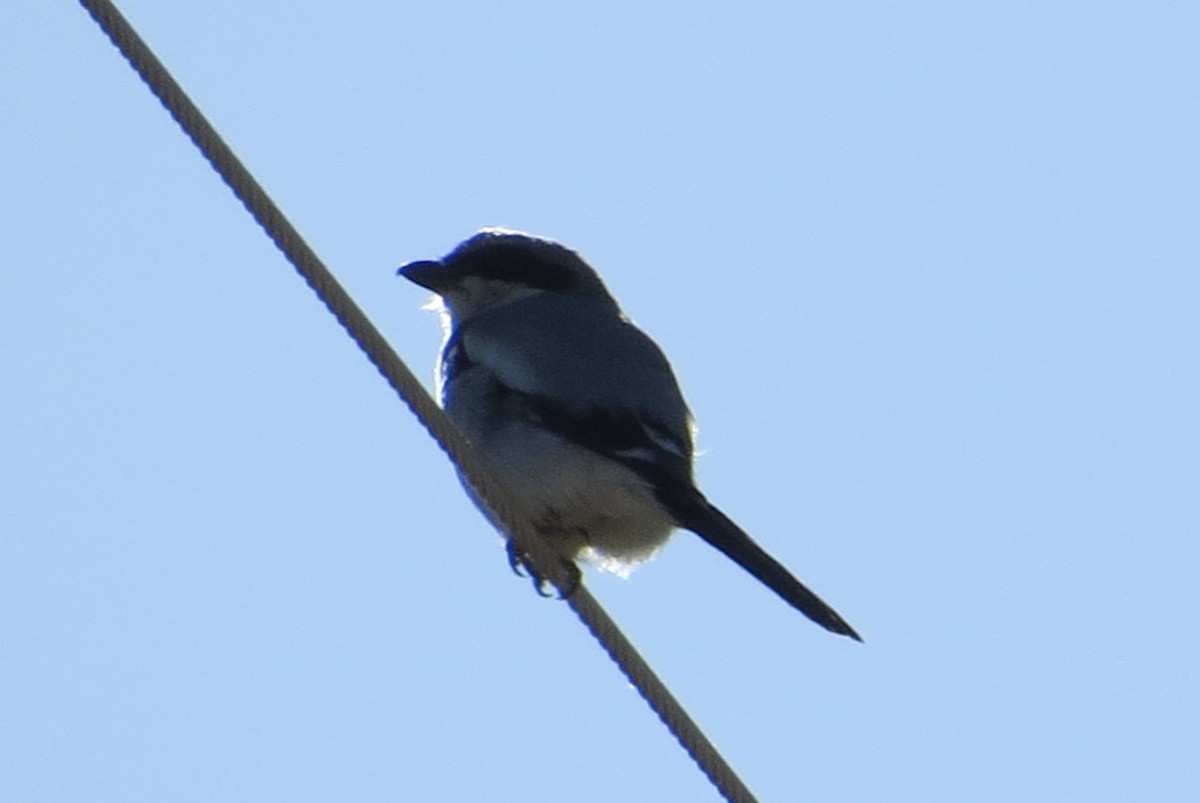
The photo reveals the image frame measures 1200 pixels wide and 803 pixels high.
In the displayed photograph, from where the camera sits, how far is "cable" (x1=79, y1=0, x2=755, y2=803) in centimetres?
373

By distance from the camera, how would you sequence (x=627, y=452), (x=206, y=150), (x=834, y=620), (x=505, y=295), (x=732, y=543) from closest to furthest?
(x=206, y=150)
(x=834, y=620)
(x=732, y=543)
(x=627, y=452)
(x=505, y=295)

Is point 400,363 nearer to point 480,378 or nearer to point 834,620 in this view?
point 834,620

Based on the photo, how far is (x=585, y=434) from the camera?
544 centimetres

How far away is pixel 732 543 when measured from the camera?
5.09 m

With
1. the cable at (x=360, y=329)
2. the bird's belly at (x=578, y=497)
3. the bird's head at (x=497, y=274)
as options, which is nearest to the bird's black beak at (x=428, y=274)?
the bird's head at (x=497, y=274)

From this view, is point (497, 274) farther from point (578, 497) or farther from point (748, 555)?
point (748, 555)

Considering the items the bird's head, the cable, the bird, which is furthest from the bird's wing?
the cable

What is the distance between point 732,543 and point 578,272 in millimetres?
1991

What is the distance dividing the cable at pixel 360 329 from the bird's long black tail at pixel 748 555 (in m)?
0.65

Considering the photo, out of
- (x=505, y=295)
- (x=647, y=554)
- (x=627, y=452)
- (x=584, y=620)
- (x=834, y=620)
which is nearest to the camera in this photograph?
(x=584, y=620)

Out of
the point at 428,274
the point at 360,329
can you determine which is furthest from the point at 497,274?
the point at 360,329

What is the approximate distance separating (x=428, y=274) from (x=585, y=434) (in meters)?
1.53

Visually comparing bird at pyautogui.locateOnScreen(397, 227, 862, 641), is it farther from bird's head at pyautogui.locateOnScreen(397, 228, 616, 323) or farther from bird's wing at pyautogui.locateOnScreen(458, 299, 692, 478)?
bird's head at pyautogui.locateOnScreen(397, 228, 616, 323)

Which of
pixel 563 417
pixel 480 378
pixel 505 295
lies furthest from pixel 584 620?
pixel 505 295
